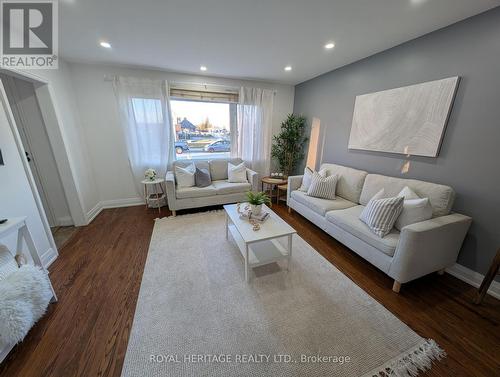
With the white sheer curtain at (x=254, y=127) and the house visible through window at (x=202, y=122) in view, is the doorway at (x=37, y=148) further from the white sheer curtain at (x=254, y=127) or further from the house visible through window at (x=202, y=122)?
the white sheer curtain at (x=254, y=127)

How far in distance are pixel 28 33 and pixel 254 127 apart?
3099mm

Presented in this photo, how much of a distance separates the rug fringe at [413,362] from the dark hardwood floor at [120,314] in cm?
4

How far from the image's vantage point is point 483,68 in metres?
1.60

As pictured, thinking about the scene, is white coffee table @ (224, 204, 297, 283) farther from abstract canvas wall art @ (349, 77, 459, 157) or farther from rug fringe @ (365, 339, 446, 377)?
abstract canvas wall art @ (349, 77, 459, 157)

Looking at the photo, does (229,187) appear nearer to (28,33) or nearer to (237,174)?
(237,174)

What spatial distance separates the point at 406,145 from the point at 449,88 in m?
0.60

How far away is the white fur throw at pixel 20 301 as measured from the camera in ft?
3.45

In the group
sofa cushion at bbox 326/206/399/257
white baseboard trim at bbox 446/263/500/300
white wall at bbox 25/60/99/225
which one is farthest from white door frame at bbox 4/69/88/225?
white baseboard trim at bbox 446/263/500/300

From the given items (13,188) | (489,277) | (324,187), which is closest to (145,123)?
(13,188)

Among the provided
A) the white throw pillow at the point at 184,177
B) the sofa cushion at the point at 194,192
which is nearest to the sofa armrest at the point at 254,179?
the sofa cushion at the point at 194,192

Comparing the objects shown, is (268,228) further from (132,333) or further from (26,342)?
(26,342)

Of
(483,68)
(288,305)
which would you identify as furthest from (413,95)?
(288,305)

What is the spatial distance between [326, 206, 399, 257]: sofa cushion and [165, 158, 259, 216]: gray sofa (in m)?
1.62

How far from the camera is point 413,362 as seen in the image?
1.15 metres
